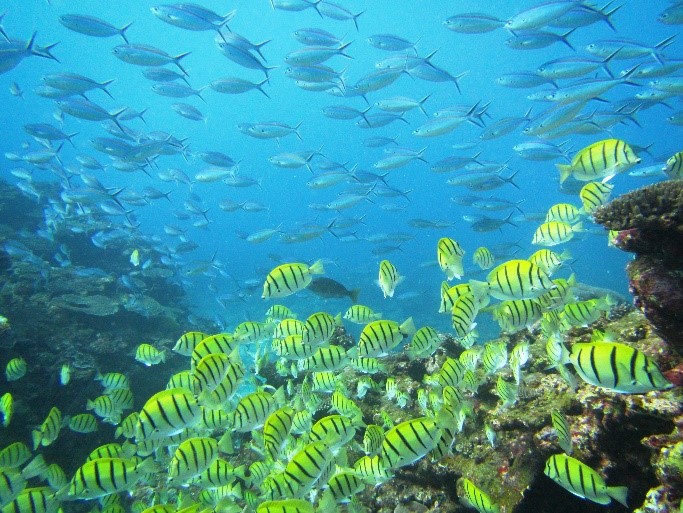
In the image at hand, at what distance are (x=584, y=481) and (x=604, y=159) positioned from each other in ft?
11.5

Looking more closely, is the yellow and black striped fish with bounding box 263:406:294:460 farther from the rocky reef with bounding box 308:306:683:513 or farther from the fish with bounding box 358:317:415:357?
the rocky reef with bounding box 308:306:683:513

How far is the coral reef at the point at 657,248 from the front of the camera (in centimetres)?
295

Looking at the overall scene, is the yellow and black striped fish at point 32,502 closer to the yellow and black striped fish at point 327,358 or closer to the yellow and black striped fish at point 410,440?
the yellow and black striped fish at point 327,358

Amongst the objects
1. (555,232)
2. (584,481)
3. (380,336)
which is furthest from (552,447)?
(555,232)

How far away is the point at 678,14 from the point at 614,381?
→ 12.0 meters

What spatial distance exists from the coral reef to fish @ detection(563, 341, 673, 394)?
2.74ft

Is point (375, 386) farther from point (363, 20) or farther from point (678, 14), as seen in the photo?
point (363, 20)

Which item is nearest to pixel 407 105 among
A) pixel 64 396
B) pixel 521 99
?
pixel 64 396

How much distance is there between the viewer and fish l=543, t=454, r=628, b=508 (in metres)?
2.61

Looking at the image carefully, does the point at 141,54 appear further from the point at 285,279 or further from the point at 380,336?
the point at 380,336

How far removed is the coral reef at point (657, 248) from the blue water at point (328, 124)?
924 cm

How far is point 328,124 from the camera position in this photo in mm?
108875

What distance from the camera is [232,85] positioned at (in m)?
10.3

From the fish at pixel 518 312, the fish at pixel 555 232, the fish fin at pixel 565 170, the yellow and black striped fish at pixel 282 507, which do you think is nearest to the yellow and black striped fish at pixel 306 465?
the yellow and black striped fish at pixel 282 507
